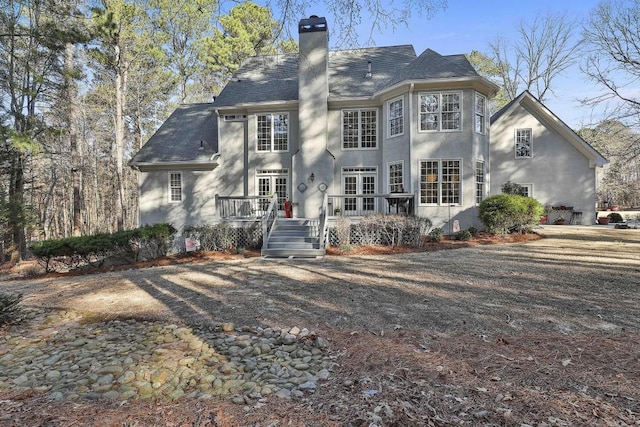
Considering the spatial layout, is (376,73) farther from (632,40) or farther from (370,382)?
(370,382)

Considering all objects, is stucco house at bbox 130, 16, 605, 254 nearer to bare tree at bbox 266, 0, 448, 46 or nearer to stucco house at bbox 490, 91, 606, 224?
stucco house at bbox 490, 91, 606, 224

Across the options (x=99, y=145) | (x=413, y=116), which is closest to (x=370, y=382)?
(x=413, y=116)

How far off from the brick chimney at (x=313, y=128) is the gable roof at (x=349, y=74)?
2.54ft

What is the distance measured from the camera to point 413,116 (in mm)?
13836

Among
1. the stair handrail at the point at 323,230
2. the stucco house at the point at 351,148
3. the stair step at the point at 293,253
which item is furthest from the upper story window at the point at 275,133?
the stair step at the point at 293,253

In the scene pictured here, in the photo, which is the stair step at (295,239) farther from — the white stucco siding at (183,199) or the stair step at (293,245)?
the white stucco siding at (183,199)

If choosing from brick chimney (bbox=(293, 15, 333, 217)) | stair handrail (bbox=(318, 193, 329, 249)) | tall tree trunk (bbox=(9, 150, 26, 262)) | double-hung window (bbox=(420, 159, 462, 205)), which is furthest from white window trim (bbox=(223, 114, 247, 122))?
double-hung window (bbox=(420, 159, 462, 205))

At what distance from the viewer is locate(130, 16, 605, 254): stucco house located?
13.7 meters

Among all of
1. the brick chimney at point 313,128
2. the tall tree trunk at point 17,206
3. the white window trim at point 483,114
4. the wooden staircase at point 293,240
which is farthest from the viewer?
the brick chimney at point 313,128

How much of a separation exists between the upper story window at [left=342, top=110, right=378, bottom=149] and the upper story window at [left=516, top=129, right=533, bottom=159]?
8.41m

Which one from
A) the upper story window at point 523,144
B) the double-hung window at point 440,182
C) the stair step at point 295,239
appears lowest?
the stair step at point 295,239

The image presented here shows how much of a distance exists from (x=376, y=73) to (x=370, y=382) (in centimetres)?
1601

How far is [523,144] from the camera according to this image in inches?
714

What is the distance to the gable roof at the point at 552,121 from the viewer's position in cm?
1697
